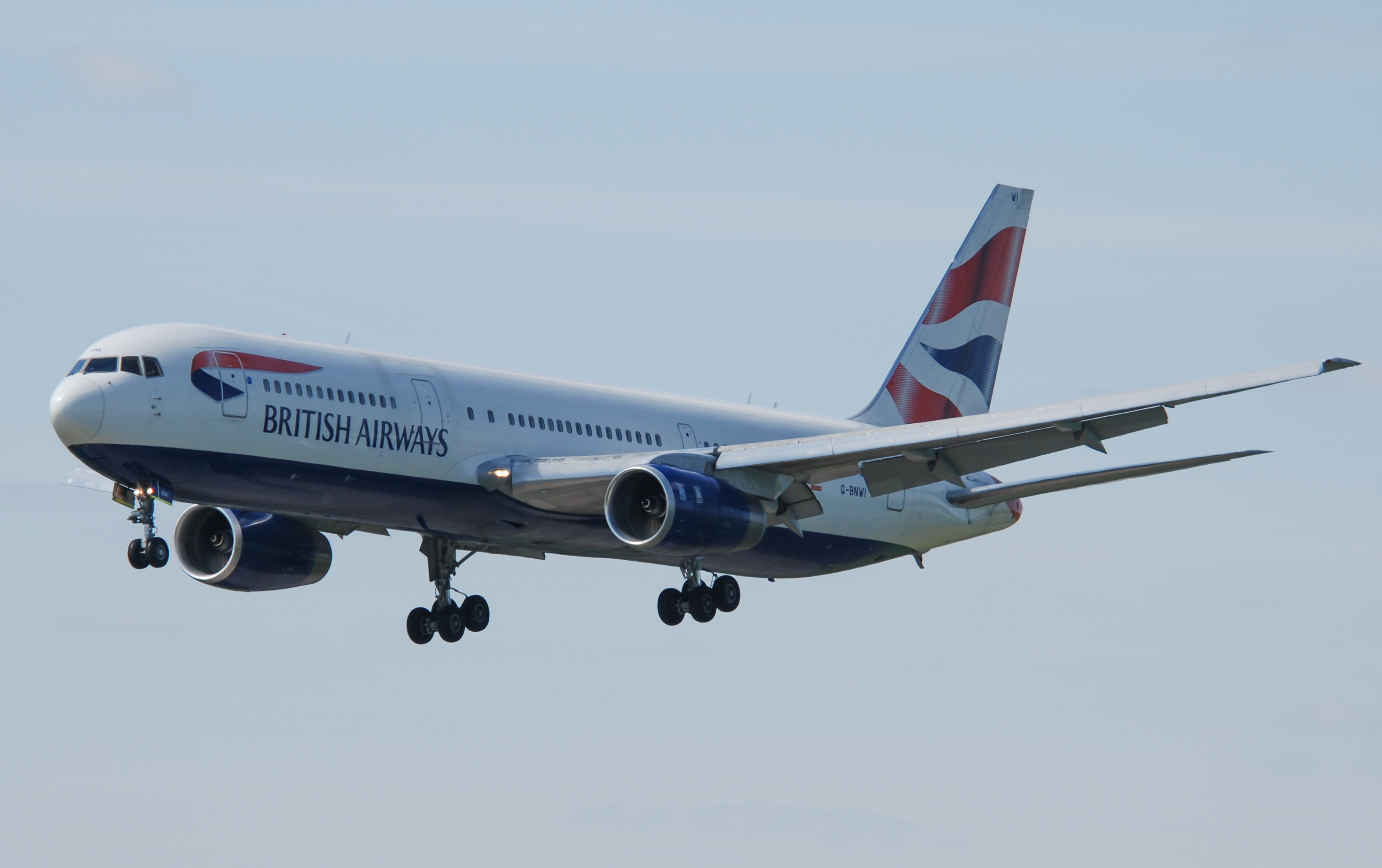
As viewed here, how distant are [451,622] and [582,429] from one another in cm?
592

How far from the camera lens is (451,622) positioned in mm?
43688

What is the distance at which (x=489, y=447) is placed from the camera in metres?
38.7

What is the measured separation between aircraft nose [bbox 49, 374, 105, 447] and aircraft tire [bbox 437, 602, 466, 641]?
1133 cm

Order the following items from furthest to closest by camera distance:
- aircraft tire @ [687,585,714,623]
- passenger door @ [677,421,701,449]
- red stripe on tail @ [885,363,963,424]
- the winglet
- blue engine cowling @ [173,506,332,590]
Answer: red stripe on tail @ [885,363,963,424]
passenger door @ [677,421,701,449]
aircraft tire @ [687,585,714,623]
blue engine cowling @ [173,506,332,590]
the winglet

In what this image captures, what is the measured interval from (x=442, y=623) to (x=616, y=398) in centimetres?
642

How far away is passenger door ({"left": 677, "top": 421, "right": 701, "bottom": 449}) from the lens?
43.1 metres

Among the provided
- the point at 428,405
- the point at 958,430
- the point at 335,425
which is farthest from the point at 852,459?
the point at 335,425

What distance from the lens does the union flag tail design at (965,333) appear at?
5022 centimetres

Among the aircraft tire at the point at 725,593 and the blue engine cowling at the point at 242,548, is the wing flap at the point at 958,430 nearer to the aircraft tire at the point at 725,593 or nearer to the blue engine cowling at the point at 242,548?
the aircraft tire at the point at 725,593

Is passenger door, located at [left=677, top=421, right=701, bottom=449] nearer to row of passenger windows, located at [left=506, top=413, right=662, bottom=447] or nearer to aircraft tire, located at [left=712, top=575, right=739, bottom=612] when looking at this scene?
row of passenger windows, located at [left=506, top=413, right=662, bottom=447]

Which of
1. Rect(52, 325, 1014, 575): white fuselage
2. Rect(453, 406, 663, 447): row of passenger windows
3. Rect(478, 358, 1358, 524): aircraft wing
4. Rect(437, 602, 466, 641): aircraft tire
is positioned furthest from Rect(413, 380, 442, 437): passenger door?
Rect(437, 602, 466, 641): aircraft tire

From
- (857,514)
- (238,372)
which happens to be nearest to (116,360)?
(238,372)

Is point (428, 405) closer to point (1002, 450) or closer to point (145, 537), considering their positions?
point (145, 537)

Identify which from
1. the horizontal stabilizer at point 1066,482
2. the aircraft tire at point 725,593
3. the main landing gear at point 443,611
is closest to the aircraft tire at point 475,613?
the main landing gear at point 443,611
